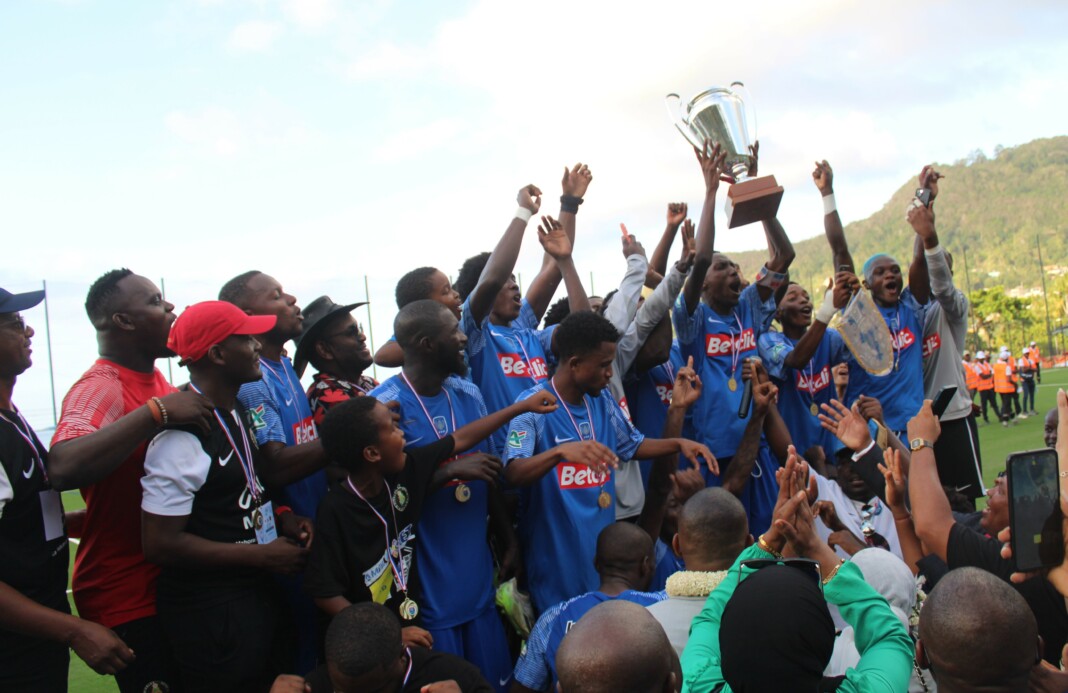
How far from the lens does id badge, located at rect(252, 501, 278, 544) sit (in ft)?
11.2

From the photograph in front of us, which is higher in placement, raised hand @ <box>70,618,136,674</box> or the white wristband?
the white wristband

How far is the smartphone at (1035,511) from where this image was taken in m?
2.50

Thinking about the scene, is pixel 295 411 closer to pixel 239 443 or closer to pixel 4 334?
pixel 239 443

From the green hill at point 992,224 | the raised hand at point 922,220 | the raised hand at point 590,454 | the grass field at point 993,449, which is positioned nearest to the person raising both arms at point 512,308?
the raised hand at point 590,454

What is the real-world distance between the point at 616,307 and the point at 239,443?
2741mm

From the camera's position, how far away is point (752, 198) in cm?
607

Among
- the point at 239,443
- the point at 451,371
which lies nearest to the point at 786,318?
the point at 451,371

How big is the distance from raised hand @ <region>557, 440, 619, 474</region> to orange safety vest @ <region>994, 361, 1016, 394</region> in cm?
2060

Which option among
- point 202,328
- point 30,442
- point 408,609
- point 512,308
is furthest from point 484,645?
point 512,308

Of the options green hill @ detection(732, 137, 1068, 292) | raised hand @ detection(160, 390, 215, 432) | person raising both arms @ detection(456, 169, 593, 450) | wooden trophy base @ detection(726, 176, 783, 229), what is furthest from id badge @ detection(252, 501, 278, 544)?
green hill @ detection(732, 137, 1068, 292)

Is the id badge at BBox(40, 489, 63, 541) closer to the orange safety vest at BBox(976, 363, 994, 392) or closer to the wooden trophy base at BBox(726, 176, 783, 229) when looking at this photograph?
the wooden trophy base at BBox(726, 176, 783, 229)

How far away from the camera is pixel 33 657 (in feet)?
10.0

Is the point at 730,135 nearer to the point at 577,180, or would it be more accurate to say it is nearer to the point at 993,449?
the point at 577,180

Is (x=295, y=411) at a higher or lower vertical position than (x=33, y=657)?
higher
